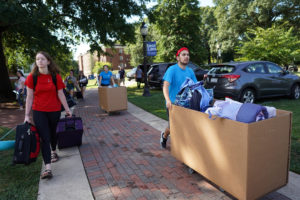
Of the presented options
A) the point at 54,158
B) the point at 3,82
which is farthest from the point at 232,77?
the point at 3,82

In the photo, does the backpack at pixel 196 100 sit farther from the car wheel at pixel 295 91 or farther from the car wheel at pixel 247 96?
the car wheel at pixel 295 91

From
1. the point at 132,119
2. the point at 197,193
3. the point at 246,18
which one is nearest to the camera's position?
the point at 197,193

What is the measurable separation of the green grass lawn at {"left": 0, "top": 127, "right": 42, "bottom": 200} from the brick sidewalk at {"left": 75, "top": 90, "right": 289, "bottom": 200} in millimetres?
758

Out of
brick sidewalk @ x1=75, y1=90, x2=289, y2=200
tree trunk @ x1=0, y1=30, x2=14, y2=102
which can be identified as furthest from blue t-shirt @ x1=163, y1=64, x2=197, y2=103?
tree trunk @ x1=0, y1=30, x2=14, y2=102

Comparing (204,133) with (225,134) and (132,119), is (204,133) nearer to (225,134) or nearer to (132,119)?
(225,134)

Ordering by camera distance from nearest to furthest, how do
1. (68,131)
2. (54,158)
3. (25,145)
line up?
(25,145) → (54,158) → (68,131)

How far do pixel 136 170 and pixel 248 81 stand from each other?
5.82m

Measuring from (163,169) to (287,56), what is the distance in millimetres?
15359

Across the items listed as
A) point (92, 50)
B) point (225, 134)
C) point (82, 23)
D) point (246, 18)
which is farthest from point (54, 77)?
point (246, 18)

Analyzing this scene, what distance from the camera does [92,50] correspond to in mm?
12812

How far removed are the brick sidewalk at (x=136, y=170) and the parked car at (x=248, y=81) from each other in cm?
348

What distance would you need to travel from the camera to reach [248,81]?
761 centimetres

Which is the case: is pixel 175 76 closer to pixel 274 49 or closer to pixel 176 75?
pixel 176 75

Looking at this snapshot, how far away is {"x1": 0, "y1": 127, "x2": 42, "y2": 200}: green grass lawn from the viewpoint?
286 cm
